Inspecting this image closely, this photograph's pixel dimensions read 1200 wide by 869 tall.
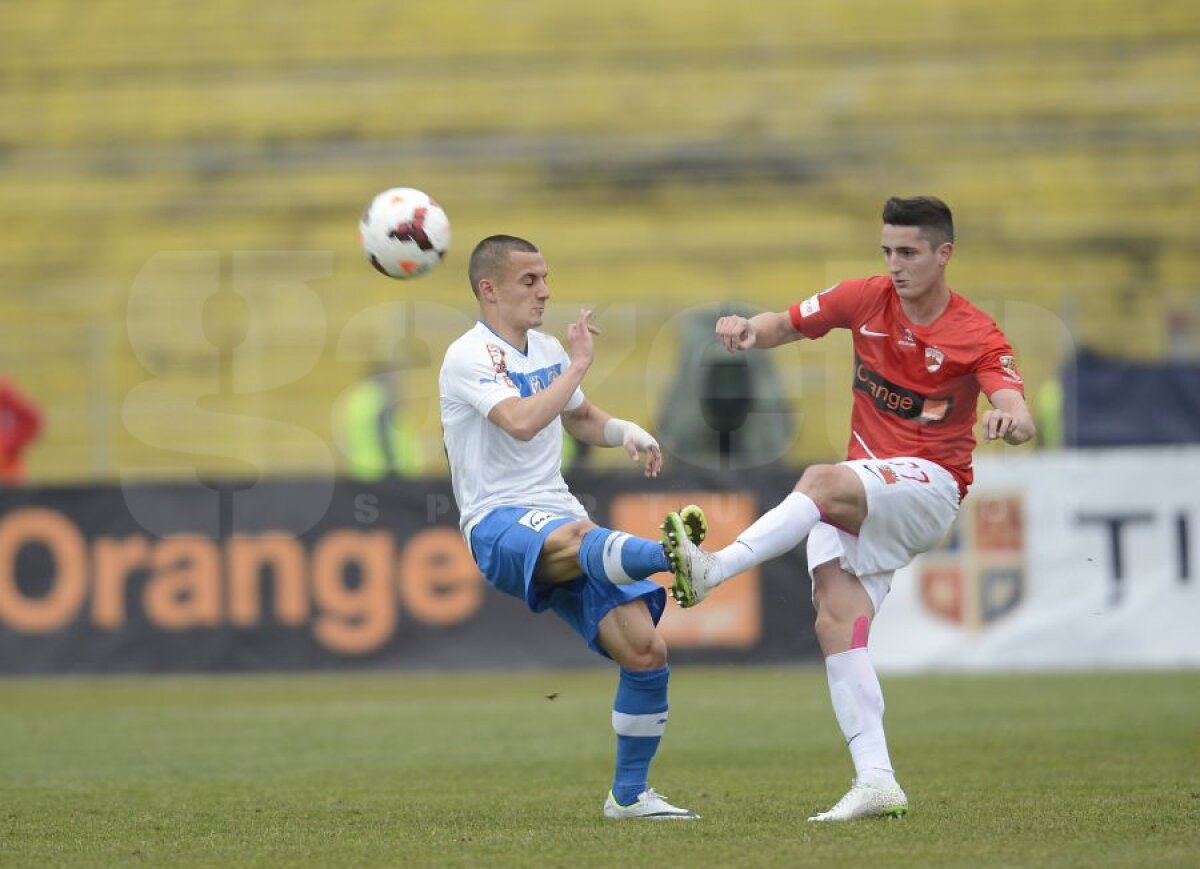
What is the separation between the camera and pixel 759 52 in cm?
2086

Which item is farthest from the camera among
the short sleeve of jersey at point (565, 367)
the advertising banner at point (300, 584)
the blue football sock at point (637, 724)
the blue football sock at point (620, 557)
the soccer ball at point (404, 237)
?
the advertising banner at point (300, 584)

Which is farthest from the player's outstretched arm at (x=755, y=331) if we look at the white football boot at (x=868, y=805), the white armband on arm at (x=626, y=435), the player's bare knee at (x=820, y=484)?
the white football boot at (x=868, y=805)

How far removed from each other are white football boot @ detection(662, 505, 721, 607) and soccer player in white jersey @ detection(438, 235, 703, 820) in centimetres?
28

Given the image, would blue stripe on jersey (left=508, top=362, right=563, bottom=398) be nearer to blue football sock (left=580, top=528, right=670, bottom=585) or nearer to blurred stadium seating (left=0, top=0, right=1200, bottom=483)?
blue football sock (left=580, top=528, right=670, bottom=585)

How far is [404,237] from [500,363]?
1.07 metres

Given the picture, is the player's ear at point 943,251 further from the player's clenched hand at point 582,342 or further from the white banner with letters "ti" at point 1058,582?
the white banner with letters "ti" at point 1058,582

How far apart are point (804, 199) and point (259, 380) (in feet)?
19.7

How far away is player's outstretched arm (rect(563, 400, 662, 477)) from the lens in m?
7.52

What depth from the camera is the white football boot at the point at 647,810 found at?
24.1 feet

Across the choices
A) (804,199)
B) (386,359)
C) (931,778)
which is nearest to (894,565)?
(931,778)

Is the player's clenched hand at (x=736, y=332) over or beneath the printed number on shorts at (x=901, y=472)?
over

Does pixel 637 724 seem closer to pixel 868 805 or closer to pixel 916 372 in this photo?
pixel 868 805

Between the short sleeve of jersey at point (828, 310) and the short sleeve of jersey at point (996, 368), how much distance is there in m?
0.61

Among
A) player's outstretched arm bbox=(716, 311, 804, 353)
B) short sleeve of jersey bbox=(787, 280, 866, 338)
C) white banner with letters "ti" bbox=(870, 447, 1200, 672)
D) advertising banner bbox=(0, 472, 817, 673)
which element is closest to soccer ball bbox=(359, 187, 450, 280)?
player's outstretched arm bbox=(716, 311, 804, 353)
